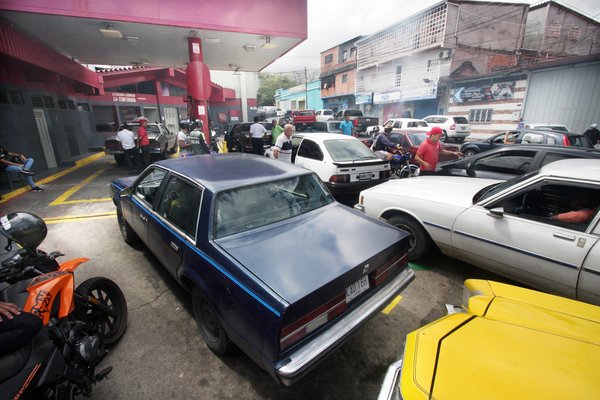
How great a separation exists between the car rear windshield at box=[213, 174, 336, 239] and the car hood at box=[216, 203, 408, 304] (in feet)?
0.33

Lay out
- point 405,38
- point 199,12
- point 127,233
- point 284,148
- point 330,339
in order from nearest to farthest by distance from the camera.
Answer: point 330,339
point 127,233
point 284,148
point 199,12
point 405,38

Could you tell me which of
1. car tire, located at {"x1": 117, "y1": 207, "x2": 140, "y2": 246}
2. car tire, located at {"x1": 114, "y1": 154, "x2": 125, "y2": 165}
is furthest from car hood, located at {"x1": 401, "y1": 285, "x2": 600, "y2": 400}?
car tire, located at {"x1": 114, "y1": 154, "x2": 125, "y2": 165}

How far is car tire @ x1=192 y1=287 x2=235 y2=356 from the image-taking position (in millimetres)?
2417

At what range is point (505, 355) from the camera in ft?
4.88

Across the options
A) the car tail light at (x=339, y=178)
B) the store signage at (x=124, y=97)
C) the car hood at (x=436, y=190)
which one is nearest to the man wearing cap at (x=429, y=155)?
the car hood at (x=436, y=190)

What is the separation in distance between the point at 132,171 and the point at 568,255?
11.8 metres

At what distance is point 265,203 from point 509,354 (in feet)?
7.00

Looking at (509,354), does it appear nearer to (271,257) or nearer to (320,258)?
(320,258)

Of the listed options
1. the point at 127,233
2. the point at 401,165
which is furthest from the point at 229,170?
the point at 401,165

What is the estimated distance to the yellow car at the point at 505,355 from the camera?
1313mm

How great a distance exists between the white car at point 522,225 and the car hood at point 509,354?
90 cm

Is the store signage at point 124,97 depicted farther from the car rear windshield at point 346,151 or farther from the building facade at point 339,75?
the building facade at point 339,75

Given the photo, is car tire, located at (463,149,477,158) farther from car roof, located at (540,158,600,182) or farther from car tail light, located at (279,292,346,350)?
car tail light, located at (279,292,346,350)

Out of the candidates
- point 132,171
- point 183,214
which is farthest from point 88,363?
point 132,171
